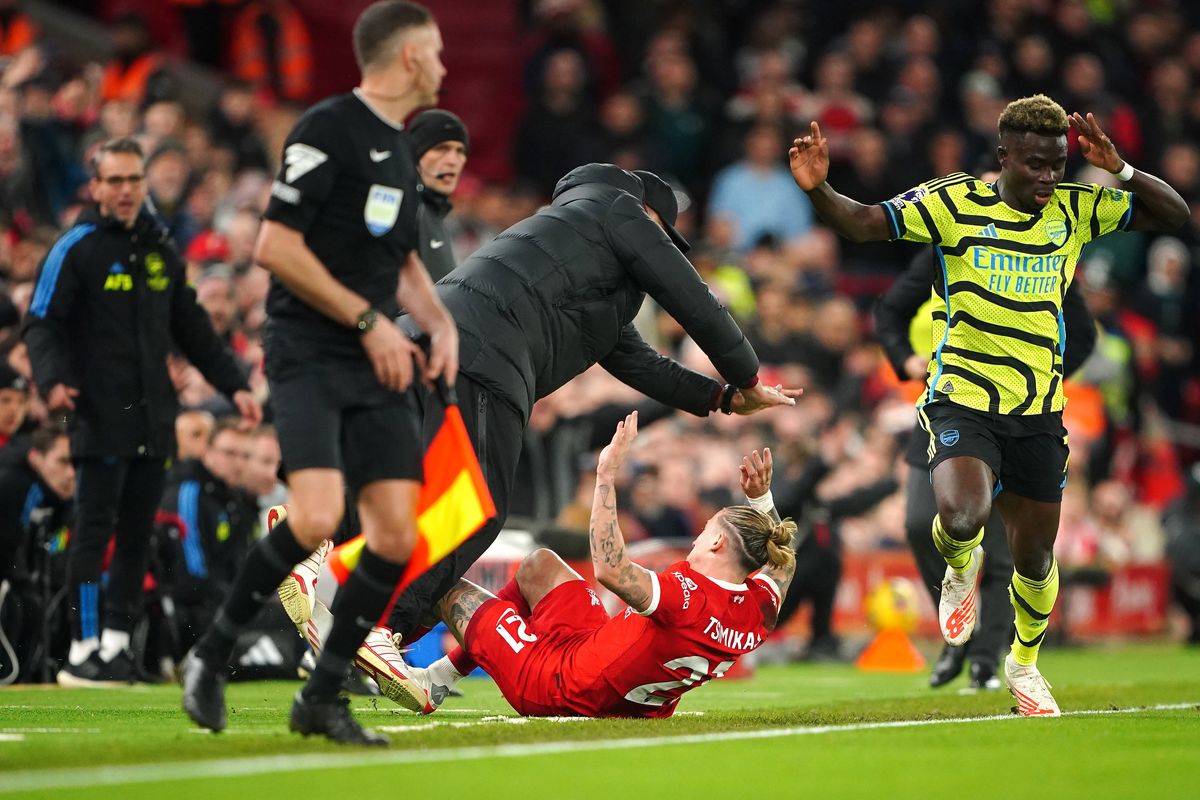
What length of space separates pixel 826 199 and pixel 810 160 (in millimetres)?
190

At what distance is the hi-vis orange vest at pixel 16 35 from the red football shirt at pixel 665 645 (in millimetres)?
9763

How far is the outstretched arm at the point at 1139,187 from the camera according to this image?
7.84m

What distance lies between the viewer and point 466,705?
8.63m

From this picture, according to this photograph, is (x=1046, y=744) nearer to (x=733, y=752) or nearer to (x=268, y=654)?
(x=733, y=752)

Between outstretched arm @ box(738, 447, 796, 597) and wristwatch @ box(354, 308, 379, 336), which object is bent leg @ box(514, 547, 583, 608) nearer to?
outstretched arm @ box(738, 447, 796, 597)

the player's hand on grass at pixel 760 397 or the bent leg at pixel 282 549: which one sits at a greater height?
the player's hand on grass at pixel 760 397

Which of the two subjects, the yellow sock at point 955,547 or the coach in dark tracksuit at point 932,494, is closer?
the yellow sock at point 955,547

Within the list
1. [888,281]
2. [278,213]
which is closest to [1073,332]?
[278,213]

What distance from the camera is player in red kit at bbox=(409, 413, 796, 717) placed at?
7098mm

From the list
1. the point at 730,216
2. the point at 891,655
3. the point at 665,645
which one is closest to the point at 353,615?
the point at 665,645

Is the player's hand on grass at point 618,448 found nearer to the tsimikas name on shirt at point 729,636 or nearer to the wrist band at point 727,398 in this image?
the tsimikas name on shirt at point 729,636

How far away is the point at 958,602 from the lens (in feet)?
27.3

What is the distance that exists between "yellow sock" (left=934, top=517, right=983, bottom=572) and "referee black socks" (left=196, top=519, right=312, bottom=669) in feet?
10.3

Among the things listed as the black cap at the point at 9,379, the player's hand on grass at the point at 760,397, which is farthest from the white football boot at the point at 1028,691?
the black cap at the point at 9,379
